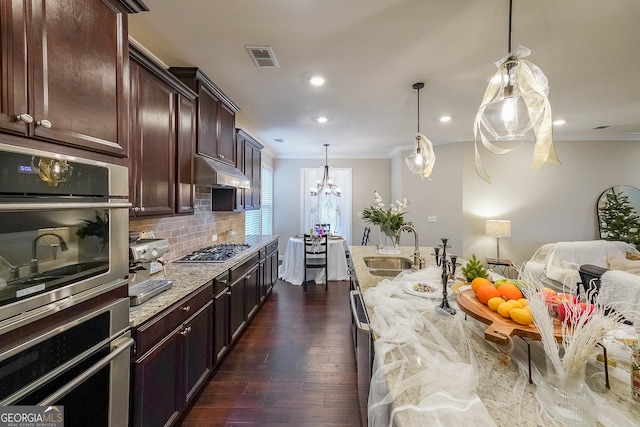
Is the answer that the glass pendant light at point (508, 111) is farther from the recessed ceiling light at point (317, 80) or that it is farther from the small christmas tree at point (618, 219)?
the small christmas tree at point (618, 219)

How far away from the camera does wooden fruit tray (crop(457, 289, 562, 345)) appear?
925 mm

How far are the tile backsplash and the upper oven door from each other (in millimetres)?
1025

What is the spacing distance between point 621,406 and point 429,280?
44.8 inches

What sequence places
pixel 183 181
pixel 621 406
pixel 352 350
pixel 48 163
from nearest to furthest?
pixel 621 406
pixel 48 163
pixel 183 181
pixel 352 350

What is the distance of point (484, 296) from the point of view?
3.89ft

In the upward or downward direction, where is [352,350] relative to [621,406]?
downward

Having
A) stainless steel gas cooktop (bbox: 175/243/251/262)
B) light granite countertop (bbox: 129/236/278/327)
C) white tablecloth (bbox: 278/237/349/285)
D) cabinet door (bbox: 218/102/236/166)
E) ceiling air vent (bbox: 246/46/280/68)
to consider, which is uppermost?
ceiling air vent (bbox: 246/46/280/68)

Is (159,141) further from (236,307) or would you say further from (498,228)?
(498,228)

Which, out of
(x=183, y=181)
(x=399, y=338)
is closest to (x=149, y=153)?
(x=183, y=181)

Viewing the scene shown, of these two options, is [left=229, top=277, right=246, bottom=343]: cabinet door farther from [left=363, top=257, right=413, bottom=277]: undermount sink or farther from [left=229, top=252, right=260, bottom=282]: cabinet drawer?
[left=363, top=257, right=413, bottom=277]: undermount sink

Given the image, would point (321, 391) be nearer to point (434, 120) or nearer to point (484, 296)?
point (484, 296)

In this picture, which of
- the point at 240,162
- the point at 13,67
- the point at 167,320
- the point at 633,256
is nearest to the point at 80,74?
the point at 13,67

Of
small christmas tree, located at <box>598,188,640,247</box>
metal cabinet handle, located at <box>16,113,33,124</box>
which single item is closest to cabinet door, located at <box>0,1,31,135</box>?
metal cabinet handle, located at <box>16,113,33,124</box>

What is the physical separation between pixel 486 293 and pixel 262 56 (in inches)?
90.9
